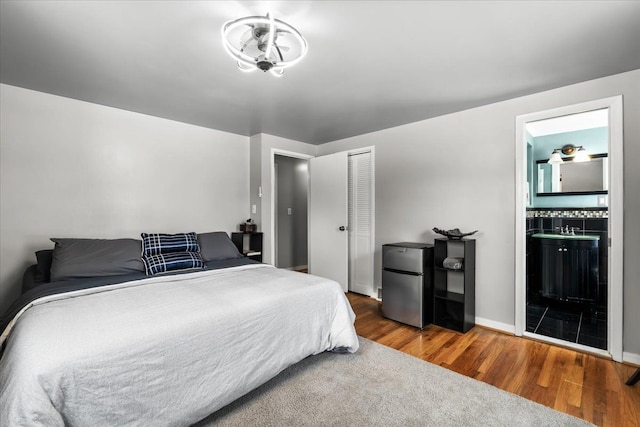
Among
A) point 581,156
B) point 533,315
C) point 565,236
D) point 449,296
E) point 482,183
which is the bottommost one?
point 533,315

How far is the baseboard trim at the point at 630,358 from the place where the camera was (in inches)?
91.2

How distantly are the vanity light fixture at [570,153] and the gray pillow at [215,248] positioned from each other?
4477 mm

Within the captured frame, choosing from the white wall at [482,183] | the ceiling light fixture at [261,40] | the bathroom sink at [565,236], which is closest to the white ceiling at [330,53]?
the ceiling light fixture at [261,40]

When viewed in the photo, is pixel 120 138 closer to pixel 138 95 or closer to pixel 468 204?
pixel 138 95

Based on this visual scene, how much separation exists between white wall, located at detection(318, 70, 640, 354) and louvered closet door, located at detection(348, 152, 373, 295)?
0.55 ft

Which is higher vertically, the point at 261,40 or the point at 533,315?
the point at 261,40

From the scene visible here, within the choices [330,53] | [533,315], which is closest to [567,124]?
[533,315]

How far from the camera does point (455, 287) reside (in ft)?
10.8

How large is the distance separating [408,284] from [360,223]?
4.41 ft

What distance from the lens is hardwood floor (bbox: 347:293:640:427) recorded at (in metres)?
1.83

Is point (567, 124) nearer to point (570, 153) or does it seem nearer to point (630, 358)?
point (570, 153)

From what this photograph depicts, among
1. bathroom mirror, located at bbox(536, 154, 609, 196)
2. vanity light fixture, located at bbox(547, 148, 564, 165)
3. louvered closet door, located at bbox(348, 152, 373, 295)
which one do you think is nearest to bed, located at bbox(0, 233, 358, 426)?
louvered closet door, located at bbox(348, 152, 373, 295)

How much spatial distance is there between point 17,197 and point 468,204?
14.7ft

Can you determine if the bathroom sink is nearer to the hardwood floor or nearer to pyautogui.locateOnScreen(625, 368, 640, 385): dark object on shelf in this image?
the hardwood floor
